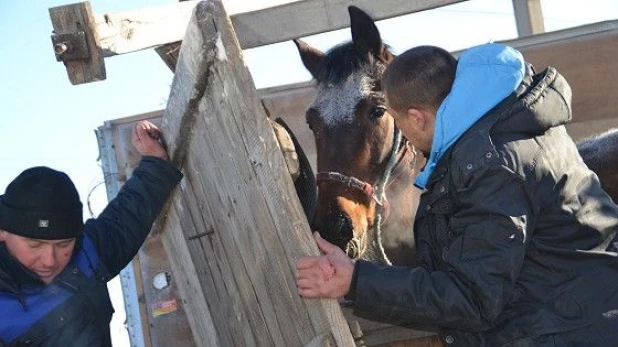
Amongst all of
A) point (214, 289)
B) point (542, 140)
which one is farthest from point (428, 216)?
point (214, 289)

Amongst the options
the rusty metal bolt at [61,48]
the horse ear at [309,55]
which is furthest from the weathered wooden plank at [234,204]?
the horse ear at [309,55]

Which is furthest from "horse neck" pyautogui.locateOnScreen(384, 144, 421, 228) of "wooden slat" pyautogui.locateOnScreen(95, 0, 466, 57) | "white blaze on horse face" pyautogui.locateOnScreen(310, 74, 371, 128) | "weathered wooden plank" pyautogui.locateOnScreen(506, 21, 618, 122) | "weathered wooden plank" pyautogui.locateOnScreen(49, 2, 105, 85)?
"weathered wooden plank" pyautogui.locateOnScreen(506, 21, 618, 122)

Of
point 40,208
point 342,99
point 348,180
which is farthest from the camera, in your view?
point 342,99

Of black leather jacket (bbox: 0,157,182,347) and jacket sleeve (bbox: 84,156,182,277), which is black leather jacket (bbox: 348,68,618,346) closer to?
black leather jacket (bbox: 0,157,182,347)

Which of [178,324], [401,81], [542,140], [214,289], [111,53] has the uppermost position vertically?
[111,53]

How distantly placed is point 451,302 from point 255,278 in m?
0.80

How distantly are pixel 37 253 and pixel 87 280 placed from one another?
8.1 inches

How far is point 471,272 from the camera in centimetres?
229

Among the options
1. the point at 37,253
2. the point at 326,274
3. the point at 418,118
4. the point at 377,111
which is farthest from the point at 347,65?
the point at 326,274

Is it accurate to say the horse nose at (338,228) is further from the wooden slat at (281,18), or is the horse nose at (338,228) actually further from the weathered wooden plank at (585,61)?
the weathered wooden plank at (585,61)

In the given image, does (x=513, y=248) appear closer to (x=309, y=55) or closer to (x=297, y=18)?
(x=297, y=18)

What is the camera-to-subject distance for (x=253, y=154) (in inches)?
102

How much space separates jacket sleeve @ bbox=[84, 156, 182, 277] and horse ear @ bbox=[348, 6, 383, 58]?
1.35 meters

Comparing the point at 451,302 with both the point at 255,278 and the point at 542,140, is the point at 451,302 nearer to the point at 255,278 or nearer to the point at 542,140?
the point at 542,140
